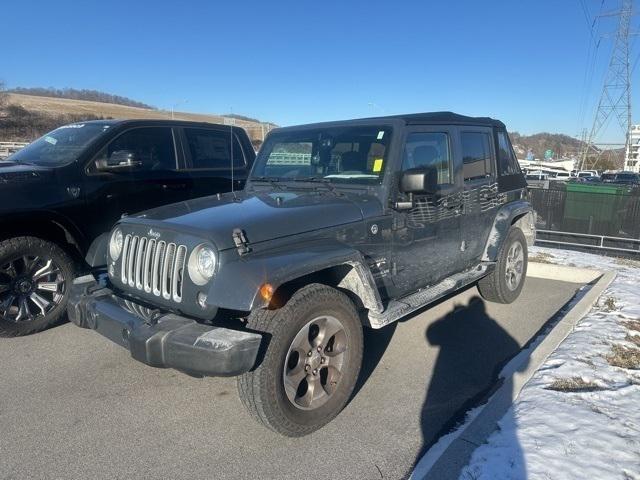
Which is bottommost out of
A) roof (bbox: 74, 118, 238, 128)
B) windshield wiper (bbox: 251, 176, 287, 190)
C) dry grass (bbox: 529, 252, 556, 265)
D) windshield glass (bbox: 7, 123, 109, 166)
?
dry grass (bbox: 529, 252, 556, 265)

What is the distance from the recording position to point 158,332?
2.80 meters

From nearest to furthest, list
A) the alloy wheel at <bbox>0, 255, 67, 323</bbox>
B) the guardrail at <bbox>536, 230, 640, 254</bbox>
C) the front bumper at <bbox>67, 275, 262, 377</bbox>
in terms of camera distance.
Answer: the front bumper at <bbox>67, 275, 262, 377</bbox>
the alloy wheel at <bbox>0, 255, 67, 323</bbox>
the guardrail at <bbox>536, 230, 640, 254</bbox>

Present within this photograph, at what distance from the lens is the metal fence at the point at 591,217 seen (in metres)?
10.3

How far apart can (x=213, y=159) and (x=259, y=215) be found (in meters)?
3.33

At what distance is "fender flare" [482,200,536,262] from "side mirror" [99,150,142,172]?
12.7 feet

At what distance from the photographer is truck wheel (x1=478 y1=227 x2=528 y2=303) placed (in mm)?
5516

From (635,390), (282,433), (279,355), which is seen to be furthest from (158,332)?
(635,390)

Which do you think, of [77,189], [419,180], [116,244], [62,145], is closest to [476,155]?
[419,180]

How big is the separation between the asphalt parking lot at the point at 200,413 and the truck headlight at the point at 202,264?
1.02 metres

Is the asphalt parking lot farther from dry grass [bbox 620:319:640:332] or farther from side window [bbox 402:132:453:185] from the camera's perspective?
side window [bbox 402:132:453:185]

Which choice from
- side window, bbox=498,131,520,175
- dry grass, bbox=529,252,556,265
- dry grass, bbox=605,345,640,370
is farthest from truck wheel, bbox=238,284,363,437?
dry grass, bbox=529,252,556,265

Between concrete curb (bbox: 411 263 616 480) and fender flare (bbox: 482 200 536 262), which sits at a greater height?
fender flare (bbox: 482 200 536 262)

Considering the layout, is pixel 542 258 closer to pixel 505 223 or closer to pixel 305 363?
pixel 505 223

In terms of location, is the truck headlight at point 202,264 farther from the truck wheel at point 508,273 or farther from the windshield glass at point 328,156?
the truck wheel at point 508,273
